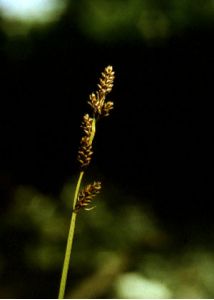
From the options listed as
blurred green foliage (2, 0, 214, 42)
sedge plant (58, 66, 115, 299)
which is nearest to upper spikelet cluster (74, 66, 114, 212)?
sedge plant (58, 66, 115, 299)

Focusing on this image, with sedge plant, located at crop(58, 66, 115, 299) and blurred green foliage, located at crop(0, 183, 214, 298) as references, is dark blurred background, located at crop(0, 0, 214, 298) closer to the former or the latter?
blurred green foliage, located at crop(0, 183, 214, 298)

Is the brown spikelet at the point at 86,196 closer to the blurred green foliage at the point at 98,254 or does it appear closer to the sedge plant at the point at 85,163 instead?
the sedge plant at the point at 85,163

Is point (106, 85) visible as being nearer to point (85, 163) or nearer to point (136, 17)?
point (85, 163)

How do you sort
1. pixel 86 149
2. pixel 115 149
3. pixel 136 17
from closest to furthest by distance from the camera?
1. pixel 86 149
2. pixel 136 17
3. pixel 115 149

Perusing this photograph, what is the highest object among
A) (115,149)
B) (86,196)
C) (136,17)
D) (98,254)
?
(136,17)

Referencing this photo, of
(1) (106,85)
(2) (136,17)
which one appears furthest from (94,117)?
(2) (136,17)

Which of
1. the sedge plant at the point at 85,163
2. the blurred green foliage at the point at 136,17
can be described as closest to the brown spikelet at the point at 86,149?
the sedge plant at the point at 85,163

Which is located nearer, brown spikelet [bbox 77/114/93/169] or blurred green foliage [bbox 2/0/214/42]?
brown spikelet [bbox 77/114/93/169]

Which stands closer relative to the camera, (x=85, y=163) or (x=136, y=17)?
(x=85, y=163)

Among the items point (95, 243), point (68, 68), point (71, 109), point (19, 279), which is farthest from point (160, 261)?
point (68, 68)
